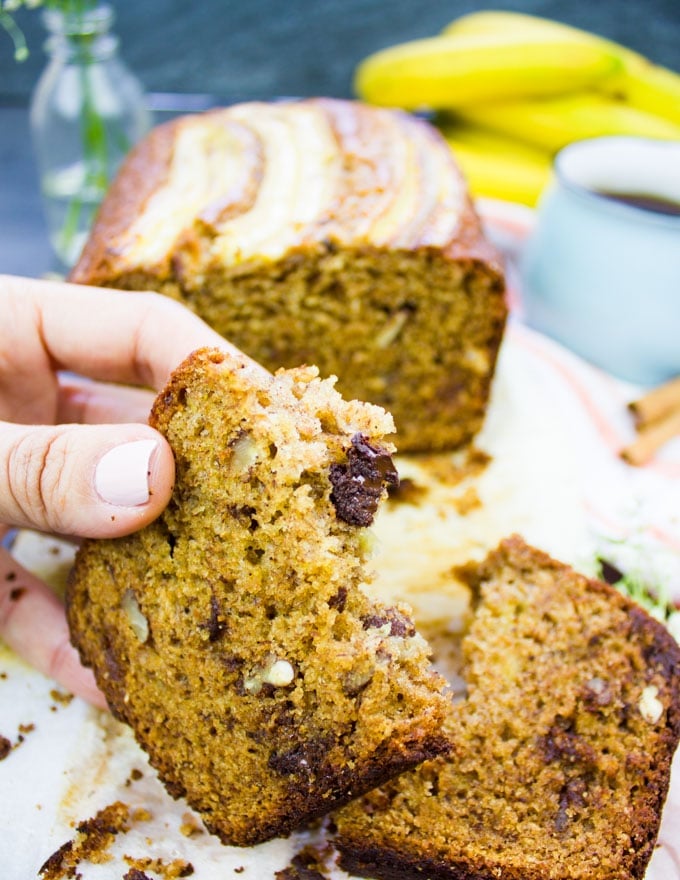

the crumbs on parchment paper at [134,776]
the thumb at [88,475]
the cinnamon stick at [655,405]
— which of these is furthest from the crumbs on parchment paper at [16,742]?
the cinnamon stick at [655,405]

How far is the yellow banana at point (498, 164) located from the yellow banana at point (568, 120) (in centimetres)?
9

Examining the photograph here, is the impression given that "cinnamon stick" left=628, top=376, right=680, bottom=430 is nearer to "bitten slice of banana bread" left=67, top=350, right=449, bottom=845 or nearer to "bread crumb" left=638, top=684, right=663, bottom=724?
"bread crumb" left=638, top=684, right=663, bottom=724

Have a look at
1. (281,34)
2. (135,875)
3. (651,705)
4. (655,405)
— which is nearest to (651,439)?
(655,405)

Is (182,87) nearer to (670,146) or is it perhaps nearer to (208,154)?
(208,154)

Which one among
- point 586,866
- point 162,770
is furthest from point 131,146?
point 586,866

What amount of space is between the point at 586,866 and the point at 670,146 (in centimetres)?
314

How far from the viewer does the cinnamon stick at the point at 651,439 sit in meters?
3.23

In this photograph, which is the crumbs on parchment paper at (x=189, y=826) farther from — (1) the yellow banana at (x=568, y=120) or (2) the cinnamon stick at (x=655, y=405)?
(1) the yellow banana at (x=568, y=120)

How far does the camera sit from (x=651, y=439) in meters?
3.29

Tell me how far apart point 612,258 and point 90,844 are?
112 inches

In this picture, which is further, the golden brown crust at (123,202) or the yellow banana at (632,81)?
the yellow banana at (632,81)

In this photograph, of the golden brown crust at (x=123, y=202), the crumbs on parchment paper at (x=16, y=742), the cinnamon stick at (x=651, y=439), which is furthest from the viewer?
the cinnamon stick at (x=651, y=439)

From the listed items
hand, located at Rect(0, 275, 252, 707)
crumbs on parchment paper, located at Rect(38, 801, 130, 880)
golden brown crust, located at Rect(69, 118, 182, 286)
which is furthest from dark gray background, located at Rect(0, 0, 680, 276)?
crumbs on parchment paper, located at Rect(38, 801, 130, 880)

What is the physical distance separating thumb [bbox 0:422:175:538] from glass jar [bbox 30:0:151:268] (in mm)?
2741
